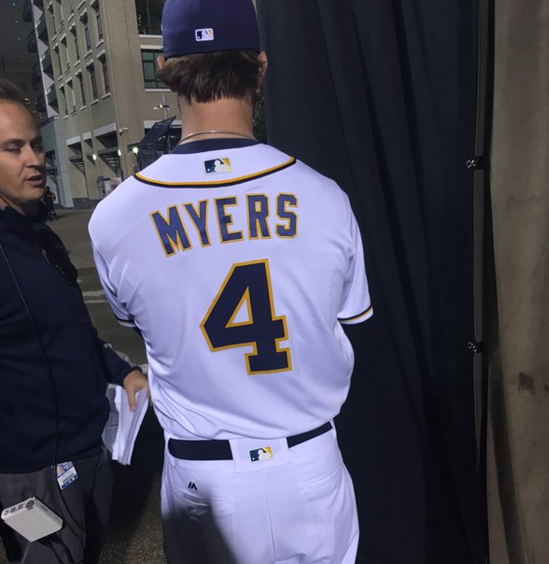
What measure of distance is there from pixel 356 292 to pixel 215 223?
444 mm

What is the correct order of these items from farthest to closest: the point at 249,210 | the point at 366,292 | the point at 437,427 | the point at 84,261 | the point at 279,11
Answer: the point at 84,261 → the point at 437,427 → the point at 279,11 → the point at 366,292 → the point at 249,210

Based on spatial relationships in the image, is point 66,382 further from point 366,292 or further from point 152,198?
point 366,292

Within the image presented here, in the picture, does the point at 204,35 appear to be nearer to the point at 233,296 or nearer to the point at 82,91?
the point at 233,296

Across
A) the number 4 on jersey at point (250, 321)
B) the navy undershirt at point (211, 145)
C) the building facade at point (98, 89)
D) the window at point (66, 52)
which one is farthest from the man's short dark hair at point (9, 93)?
the window at point (66, 52)

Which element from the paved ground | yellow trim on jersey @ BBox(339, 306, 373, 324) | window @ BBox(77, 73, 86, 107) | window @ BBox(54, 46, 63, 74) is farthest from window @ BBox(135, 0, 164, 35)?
yellow trim on jersey @ BBox(339, 306, 373, 324)

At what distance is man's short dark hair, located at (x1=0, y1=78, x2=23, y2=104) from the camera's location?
138 cm

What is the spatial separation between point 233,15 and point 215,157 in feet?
1.08

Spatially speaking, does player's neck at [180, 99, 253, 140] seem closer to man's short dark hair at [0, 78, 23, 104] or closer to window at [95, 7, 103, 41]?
man's short dark hair at [0, 78, 23, 104]

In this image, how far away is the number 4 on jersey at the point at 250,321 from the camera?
99cm

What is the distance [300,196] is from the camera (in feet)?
3.35

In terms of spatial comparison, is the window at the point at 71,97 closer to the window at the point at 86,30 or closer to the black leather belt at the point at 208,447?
the window at the point at 86,30

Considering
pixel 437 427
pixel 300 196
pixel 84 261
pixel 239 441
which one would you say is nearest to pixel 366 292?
pixel 300 196

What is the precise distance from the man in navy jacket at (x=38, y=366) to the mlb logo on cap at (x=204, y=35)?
73 cm

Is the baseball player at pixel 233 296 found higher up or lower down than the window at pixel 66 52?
lower down
